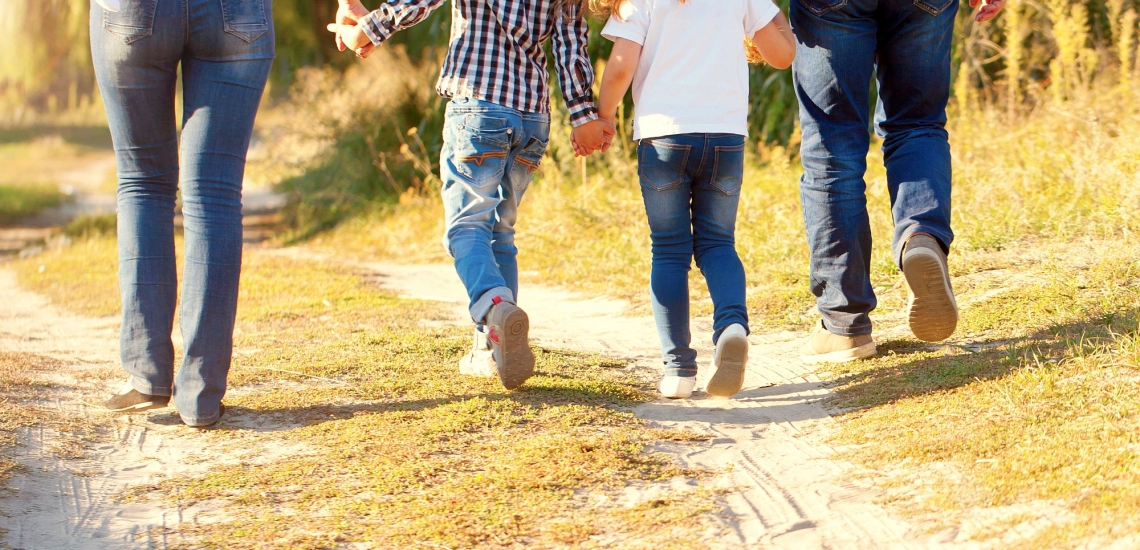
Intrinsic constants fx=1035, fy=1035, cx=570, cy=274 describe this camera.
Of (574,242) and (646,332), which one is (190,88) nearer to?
(646,332)

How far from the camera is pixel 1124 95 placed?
210 inches

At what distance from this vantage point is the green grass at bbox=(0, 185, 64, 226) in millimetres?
12211

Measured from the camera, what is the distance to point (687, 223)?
3.01m

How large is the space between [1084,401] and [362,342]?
2.48 meters

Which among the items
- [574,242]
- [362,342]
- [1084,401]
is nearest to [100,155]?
[574,242]

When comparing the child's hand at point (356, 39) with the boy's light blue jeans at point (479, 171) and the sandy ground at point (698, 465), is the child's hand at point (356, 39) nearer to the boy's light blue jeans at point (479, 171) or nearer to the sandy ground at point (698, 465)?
the boy's light blue jeans at point (479, 171)

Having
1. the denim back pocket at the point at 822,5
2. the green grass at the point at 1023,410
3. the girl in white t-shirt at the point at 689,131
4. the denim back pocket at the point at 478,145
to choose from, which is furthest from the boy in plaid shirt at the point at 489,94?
the green grass at the point at 1023,410

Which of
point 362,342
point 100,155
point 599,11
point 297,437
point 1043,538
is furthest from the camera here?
point 100,155

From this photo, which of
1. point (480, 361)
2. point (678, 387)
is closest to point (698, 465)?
point (678, 387)

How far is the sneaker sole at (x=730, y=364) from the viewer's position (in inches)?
110

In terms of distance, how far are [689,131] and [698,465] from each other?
948 mm

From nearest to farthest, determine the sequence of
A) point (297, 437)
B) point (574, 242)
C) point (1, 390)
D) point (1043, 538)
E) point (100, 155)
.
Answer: point (1043, 538), point (297, 437), point (1, 390), point (574, 242), point (100, 155)

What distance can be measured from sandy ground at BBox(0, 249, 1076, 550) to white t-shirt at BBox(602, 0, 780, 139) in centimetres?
80

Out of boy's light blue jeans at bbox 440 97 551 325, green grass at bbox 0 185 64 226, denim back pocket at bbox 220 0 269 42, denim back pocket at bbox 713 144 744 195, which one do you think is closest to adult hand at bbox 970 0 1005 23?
denim back pocket at bbox 713 144 744 195
